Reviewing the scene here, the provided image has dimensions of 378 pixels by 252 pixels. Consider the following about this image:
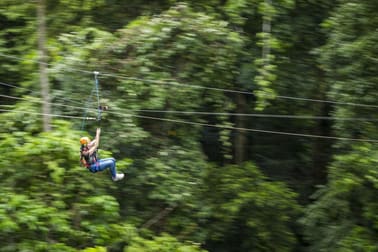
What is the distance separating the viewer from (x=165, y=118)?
10242 millimetres

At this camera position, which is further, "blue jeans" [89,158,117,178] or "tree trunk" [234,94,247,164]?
"tree trunk" [234,94,247,164]

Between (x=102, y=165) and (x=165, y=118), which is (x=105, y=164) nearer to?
(x=102, y=165)

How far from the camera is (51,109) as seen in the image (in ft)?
32.4

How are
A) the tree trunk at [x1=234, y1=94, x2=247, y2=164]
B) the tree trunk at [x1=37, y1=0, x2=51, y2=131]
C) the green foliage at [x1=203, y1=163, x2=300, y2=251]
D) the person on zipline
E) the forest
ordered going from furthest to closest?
1. the tree trunk at [x1=234, y1=94, x2=247, y2=164]
2. the green foliage at [x1=203, y1=163, x2=300, y2=251]
3. the tree trunk at [x1=37, y1=0, x2=51, y2=131]
4. the forest
5. the person on zipline

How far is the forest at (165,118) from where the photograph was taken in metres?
9.04

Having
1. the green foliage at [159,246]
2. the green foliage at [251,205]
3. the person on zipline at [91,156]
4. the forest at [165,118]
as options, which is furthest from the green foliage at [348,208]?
the person on zipline at [91,156]

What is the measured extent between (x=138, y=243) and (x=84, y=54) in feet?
8.53

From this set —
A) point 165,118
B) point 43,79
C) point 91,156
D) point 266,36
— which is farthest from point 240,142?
point 91,156

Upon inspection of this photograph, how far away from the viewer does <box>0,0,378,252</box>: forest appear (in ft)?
29.7

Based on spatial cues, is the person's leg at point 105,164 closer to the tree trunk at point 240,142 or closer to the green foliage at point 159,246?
the green foliage at point 159,246

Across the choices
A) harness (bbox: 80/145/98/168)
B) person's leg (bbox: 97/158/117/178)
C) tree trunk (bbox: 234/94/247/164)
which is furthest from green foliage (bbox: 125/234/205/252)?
tree trunk (bbox: 234/94/247/164)

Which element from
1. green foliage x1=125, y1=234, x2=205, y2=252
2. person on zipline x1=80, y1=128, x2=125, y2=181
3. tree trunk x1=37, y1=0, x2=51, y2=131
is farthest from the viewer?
tree trunk x1=37, y1=0, x2=51, y2=131

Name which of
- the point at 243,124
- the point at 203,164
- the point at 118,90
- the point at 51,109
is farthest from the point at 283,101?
the point at 51,109

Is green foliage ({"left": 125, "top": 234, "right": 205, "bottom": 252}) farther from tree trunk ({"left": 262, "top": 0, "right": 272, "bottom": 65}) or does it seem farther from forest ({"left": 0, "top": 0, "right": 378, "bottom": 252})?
tree trunk ({"left": 262, "top": 0, "right": 272, "bottom": 65})
